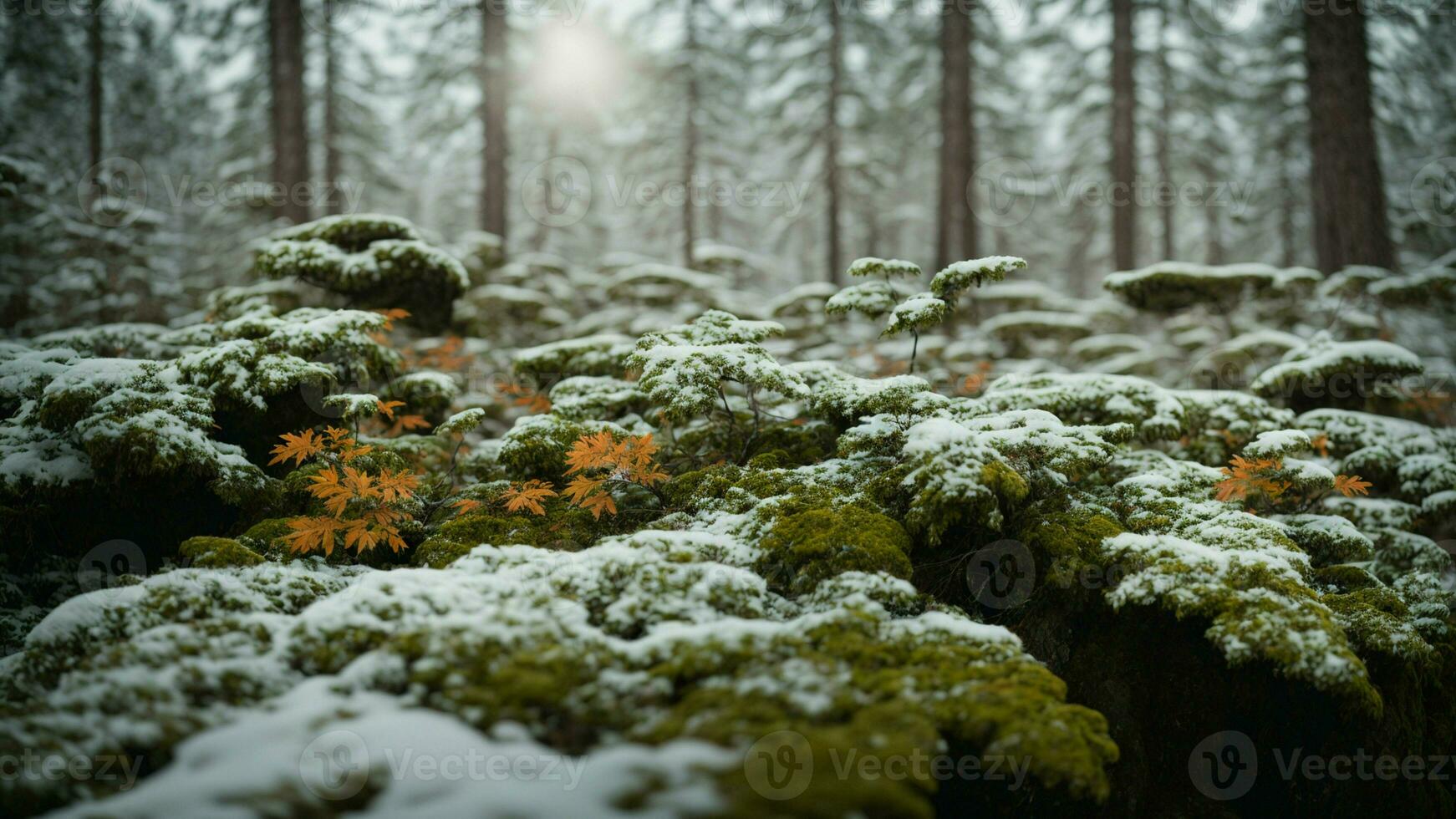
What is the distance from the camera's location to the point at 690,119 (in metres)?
18.8

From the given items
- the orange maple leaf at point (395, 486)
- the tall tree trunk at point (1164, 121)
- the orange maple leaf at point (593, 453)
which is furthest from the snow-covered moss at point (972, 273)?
the tall tree trunk at point (1164, 121)

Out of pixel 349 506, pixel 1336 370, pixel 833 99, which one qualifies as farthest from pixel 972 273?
pixel 833 99

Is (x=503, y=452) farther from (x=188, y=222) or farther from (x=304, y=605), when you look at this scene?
(x=188, y=222)

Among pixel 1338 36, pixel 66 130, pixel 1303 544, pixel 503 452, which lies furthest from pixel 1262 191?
pixel 66 130

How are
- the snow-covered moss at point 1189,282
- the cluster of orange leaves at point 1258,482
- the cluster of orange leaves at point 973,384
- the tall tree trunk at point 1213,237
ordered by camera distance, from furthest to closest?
the tall tree trunk at point 1213,237, the snow-covered moss at point 1189,282, the cluster of orange leaves at point 973,384, the cluster of orange leaves at point 1258,482

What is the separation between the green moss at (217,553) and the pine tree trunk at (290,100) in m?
10.3

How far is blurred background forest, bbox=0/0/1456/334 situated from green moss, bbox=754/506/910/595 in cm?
843

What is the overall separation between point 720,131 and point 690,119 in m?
5.41

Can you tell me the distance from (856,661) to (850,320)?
11.5m

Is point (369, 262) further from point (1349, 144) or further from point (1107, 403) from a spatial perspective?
point (1349, 144)

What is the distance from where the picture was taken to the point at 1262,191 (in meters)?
23.3

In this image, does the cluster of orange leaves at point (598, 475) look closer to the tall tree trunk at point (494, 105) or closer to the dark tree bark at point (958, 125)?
the dark tree bark at point (958, 125)

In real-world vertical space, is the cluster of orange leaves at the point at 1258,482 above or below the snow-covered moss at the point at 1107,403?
below

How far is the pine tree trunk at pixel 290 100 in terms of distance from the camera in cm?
1216
